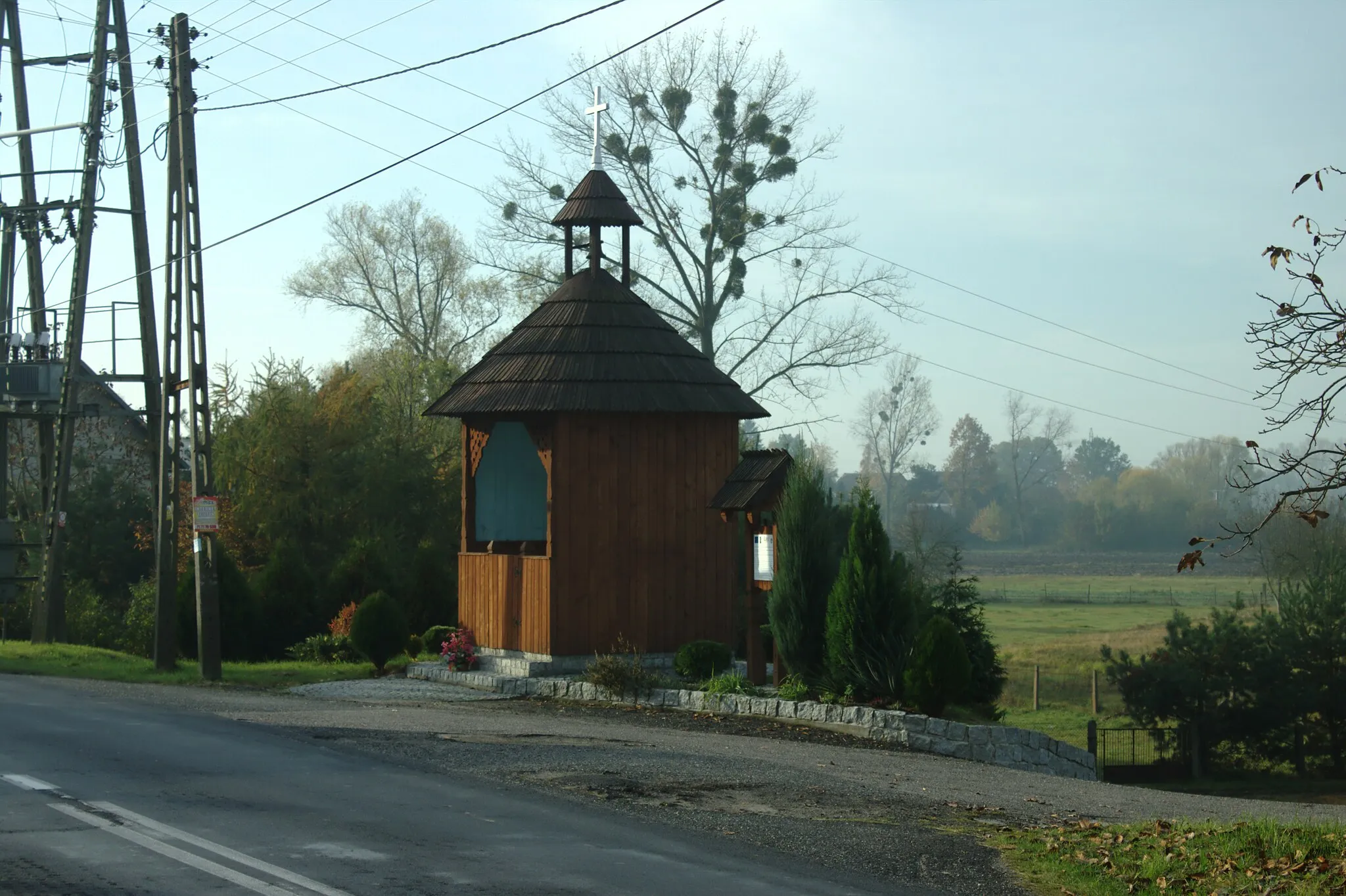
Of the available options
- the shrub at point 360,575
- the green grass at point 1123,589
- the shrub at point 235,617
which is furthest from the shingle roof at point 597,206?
the green grass at point 1123,589

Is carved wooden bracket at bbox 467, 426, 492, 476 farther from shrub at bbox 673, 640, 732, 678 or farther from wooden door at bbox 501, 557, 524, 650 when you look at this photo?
shrub at bbox 673, 640, 732, 678

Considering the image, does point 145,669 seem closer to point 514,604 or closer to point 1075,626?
point 514,604

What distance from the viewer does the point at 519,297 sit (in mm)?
41219

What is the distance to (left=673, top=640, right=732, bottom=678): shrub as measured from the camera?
18.4m

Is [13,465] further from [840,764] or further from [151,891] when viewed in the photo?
[151,891]

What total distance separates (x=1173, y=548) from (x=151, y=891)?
114231 millimetres

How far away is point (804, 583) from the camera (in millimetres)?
16969

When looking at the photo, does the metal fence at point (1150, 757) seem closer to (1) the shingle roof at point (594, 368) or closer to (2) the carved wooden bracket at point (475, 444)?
(1) the shingle roof at point (594, 368)

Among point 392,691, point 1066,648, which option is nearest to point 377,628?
point 392,691

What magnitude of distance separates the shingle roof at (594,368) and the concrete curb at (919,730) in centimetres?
411

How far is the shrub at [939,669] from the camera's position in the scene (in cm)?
1548

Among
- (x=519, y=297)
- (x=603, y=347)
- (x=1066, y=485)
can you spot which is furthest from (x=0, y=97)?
(x=1066, y=485)

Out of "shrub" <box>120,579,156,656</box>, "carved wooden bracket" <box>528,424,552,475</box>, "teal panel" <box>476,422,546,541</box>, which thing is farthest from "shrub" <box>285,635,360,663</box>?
"carved wooden bracket" <box>528,424,552,475</box>

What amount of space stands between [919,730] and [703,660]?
4.01 metres
